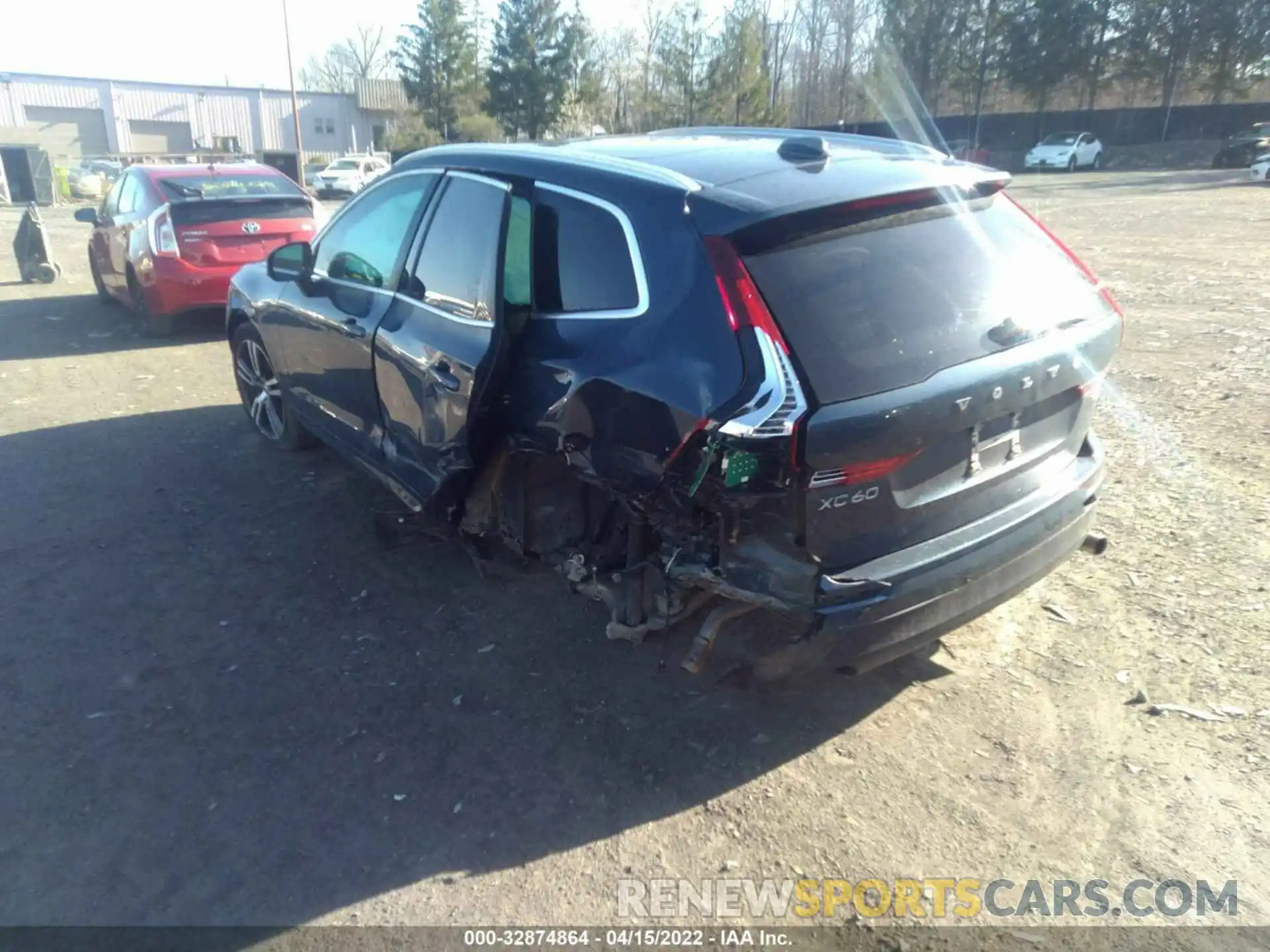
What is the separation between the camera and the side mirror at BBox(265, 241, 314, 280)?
17.4ft

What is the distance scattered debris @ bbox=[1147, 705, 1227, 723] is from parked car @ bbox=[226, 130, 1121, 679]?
634 millimetres

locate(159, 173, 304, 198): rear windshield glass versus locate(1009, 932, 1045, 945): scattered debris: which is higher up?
locate(159, 173, 304, 198): rear windshield glass

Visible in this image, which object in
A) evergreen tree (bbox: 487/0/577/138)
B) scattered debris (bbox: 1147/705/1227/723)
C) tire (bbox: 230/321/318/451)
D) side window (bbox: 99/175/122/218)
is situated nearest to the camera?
scattered debris (bbox: 1147/705/1227/723)

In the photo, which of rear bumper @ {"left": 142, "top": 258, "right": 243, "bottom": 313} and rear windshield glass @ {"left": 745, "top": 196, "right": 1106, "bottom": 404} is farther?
rear bumper @ {"left": 142, "top": 258, "right": 243, "bottom": 313}

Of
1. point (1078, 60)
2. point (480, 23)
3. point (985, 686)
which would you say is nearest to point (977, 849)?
point (985, 686)

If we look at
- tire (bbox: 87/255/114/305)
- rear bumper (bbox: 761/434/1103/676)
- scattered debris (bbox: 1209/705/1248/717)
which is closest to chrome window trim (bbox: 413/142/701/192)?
rear bumper (bbox: 761/434/1103/676)

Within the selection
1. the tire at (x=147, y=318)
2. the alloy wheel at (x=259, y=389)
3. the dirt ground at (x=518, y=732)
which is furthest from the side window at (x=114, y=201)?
the dirt ground at (x=518, y=732)

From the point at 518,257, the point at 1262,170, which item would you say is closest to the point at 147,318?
the point at 518,257

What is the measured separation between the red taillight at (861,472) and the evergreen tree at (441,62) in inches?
2258

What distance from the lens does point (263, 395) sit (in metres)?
6.40

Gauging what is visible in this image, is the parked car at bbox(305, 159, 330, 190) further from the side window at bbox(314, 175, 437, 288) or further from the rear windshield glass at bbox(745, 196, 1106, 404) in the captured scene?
the rear windshield glass at bbox(745, 196, 1106, 404)

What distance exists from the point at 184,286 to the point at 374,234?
552 cm

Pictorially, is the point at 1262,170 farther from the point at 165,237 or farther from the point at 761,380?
the point at 761,380

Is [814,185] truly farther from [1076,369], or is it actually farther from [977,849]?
[977,849]
